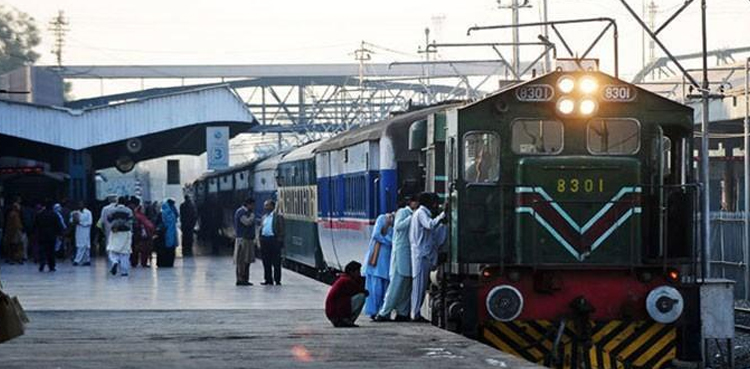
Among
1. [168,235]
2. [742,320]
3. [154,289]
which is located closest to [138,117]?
[168,235]

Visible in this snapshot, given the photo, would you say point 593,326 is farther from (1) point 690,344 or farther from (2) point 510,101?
(2) point 510,101

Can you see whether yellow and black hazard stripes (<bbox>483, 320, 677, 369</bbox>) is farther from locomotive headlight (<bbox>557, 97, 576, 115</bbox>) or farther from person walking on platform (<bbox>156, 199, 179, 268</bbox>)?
person walking on platform (<bbox>156, 199, 179, 268</bbox>)

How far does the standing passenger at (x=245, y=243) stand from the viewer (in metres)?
28.6

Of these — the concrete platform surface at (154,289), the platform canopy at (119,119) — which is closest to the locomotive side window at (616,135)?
the concrete platform surface at (154,289)

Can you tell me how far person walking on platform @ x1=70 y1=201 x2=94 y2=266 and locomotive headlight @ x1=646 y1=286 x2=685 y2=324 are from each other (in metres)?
22.5

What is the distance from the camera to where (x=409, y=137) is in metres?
20.3

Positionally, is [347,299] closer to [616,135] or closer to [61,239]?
[616,135]

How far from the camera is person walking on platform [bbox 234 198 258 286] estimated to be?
2864 cm

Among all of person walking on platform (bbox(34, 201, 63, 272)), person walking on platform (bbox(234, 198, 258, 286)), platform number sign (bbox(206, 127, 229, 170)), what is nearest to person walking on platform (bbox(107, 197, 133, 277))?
person walking on platform (bbox(34, 201, 63, 272))

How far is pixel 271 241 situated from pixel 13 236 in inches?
490

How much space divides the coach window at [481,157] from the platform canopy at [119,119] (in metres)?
→ 27.8

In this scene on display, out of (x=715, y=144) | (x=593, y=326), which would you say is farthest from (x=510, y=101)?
(x=715, y=144)

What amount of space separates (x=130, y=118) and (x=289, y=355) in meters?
31.6

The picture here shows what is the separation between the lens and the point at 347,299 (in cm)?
1822
